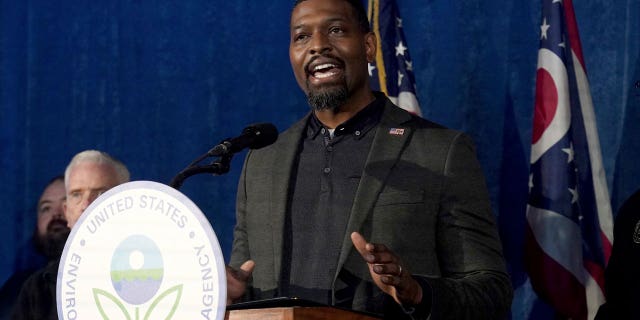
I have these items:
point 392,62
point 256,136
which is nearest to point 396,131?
point 256,136

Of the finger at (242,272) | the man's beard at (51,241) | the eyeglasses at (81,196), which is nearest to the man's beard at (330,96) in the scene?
the finger at (242,272)

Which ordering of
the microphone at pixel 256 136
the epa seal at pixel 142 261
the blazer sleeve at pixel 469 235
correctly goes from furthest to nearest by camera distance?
the blazer sleeve at pixel 469 235 → the microphone at pixel 256 136 → the epa seal at pixel 142 261

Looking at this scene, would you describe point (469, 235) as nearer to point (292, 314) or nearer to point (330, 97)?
point (330, 97)

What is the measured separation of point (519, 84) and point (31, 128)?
8.66ft

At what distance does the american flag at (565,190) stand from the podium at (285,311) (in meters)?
2.14

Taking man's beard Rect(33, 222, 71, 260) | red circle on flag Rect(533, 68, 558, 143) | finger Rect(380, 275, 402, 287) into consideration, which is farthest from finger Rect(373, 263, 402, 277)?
man's beard Rect(33, 222, 71, 260)

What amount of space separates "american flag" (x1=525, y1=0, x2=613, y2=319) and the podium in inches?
84.3

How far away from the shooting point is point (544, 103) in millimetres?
4047

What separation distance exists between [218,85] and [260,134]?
2.83 metres

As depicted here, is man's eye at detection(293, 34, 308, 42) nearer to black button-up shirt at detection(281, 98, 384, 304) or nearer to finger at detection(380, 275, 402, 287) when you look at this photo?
black button-up shirt at detection(281, 98, 384, 304)

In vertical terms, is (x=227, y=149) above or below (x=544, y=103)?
below

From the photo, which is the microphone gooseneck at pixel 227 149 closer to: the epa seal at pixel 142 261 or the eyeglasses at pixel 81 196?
the epa seal at pixel 142 261

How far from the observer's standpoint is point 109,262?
1952 mm

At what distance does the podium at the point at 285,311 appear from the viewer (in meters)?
→ 1.85
